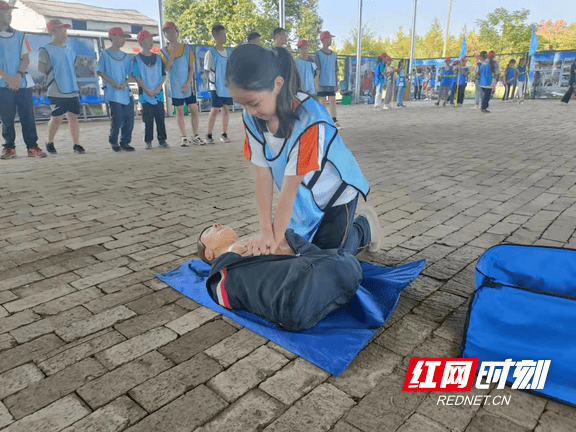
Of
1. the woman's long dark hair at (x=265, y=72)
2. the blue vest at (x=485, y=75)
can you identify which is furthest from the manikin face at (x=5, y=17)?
the blue vest at (x=485, y=75)

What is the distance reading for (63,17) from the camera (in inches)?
1588

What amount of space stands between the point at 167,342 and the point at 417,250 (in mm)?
1972

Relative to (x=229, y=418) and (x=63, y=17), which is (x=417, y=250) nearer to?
(x=229, y=418)

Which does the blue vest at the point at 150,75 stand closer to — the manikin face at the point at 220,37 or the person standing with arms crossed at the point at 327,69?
the manikin face at the point at 220,37

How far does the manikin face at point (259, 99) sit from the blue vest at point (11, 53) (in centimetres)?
634

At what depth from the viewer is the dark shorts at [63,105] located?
24.6ft

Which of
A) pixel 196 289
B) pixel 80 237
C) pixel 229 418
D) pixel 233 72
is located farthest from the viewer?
pixel 80 237

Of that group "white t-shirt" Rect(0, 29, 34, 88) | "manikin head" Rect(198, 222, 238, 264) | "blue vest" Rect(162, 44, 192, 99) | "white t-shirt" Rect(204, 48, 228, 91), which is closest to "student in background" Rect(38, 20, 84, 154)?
"white t-shirt" Rect(0, 29, 34, 88)

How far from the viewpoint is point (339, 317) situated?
2.34 metres

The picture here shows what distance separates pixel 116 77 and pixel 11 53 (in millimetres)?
1566

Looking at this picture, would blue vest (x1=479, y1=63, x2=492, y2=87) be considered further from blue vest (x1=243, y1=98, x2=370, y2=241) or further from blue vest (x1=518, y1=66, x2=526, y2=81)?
blue vest (x1=243, y1=98, x2=370, y2=241)

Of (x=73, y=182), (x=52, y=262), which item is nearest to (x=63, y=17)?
(x=73, y=182)

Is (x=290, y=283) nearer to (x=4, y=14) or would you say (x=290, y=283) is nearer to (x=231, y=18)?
(x=4, y=14)

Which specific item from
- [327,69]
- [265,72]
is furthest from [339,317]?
[327,69]
